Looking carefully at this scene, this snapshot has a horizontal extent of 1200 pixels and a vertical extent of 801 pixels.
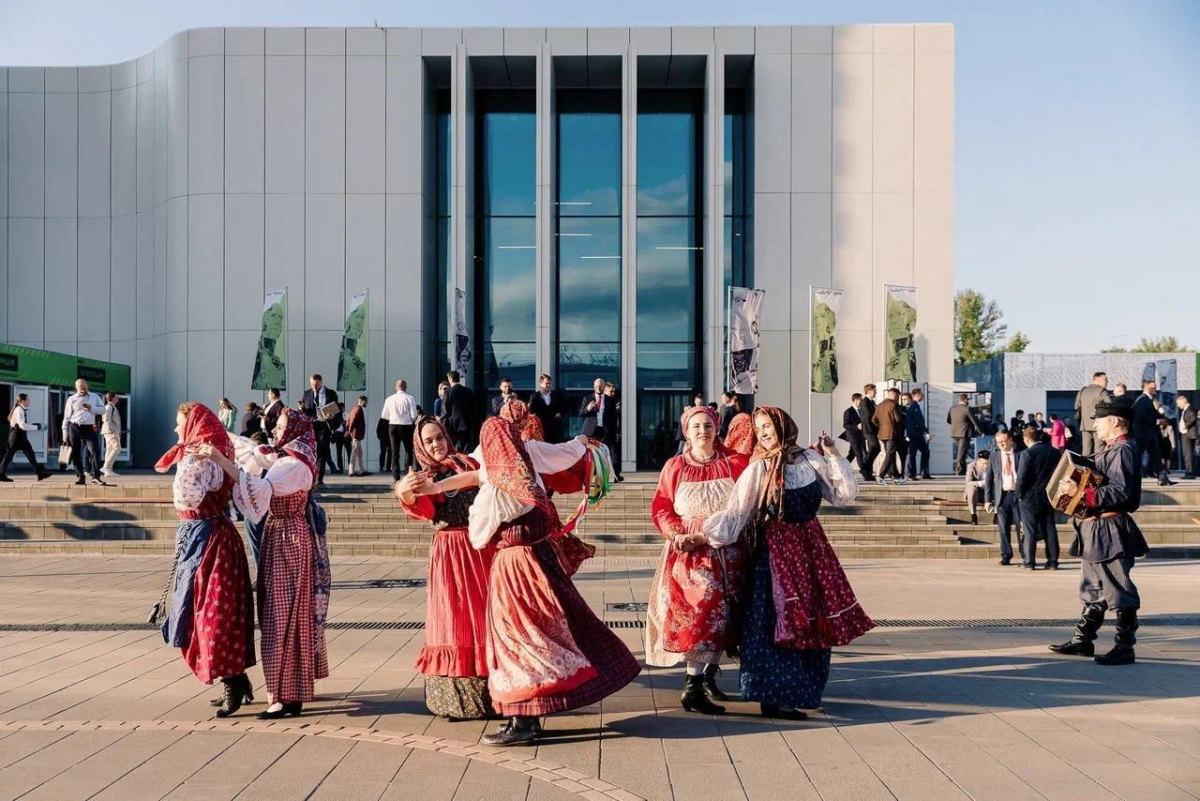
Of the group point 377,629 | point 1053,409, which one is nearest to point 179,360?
point 377,629

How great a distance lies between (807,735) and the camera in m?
5.84

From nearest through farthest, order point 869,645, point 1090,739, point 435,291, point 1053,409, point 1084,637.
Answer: point 1090,739
point 1084,637
point 869,645
point 435,291
point 1053,409

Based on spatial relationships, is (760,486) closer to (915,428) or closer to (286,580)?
(286,580)

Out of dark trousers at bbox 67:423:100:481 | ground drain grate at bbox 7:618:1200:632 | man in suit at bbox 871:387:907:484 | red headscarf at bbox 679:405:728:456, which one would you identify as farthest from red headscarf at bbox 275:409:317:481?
man in suit at bbox 871:387:907:484

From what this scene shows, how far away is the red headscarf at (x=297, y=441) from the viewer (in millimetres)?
6461

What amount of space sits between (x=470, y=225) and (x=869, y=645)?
65.1 feet

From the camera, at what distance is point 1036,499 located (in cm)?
1424

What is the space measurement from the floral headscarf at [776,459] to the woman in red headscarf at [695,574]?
0.28 m

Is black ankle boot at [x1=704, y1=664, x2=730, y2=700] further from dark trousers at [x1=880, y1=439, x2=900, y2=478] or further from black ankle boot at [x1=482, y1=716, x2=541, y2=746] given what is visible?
dark trousers at [x1=880, y1=439, x2=900, y2=478]

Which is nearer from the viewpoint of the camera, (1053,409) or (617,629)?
(617,629)

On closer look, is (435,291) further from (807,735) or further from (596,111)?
(807,735)

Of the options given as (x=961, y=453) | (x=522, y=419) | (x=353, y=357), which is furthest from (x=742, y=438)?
(x=353, y=357)

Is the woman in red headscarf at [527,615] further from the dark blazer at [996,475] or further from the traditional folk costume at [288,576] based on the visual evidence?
the dark blazer at [996,475]

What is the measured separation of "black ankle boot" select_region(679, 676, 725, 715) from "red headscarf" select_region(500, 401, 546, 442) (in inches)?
61.9
